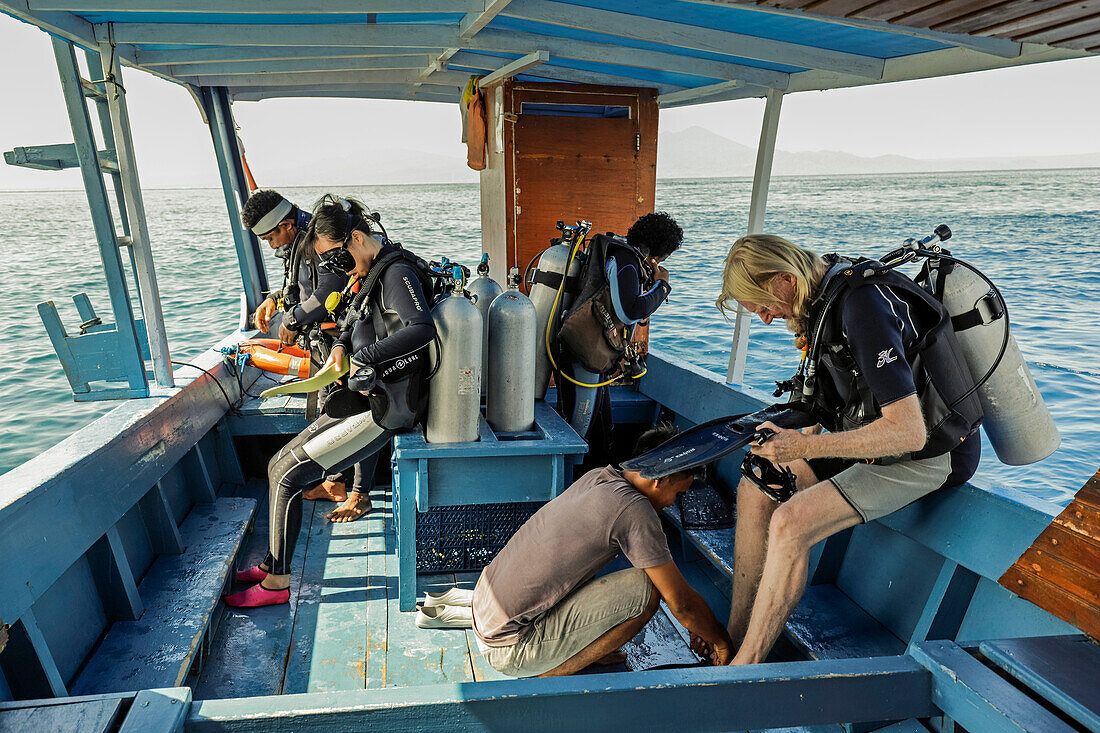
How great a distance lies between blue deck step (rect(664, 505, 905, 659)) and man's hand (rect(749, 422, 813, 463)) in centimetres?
76

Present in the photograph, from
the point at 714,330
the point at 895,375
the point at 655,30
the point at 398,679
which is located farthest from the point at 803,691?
the point at 714,330

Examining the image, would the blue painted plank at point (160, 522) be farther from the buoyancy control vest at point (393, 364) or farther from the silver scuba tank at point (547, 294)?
the silver scuba tank at point (547, 294)

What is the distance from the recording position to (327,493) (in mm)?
4336

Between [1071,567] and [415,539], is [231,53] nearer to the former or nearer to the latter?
[415,539]

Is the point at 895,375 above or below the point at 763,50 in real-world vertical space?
below

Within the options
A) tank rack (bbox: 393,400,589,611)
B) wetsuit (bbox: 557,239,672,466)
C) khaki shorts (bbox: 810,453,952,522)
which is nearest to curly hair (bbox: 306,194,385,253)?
tank rack (bbox: 393,400,589,611)

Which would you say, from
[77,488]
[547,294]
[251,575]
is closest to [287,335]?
[251,575]

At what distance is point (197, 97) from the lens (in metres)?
5.57

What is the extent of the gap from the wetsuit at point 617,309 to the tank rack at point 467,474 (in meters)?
0.51

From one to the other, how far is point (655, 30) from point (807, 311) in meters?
1.74

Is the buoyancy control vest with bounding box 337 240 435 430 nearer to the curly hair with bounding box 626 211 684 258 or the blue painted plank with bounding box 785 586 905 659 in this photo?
the curly hair with bounding box 626 211 684 258

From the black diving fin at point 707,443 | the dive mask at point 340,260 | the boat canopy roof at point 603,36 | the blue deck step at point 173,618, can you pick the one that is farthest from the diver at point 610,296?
the blue deck step at point 173,618

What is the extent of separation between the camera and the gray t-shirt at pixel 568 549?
231 cm

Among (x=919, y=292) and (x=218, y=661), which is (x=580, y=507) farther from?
(x=218, y=661)
